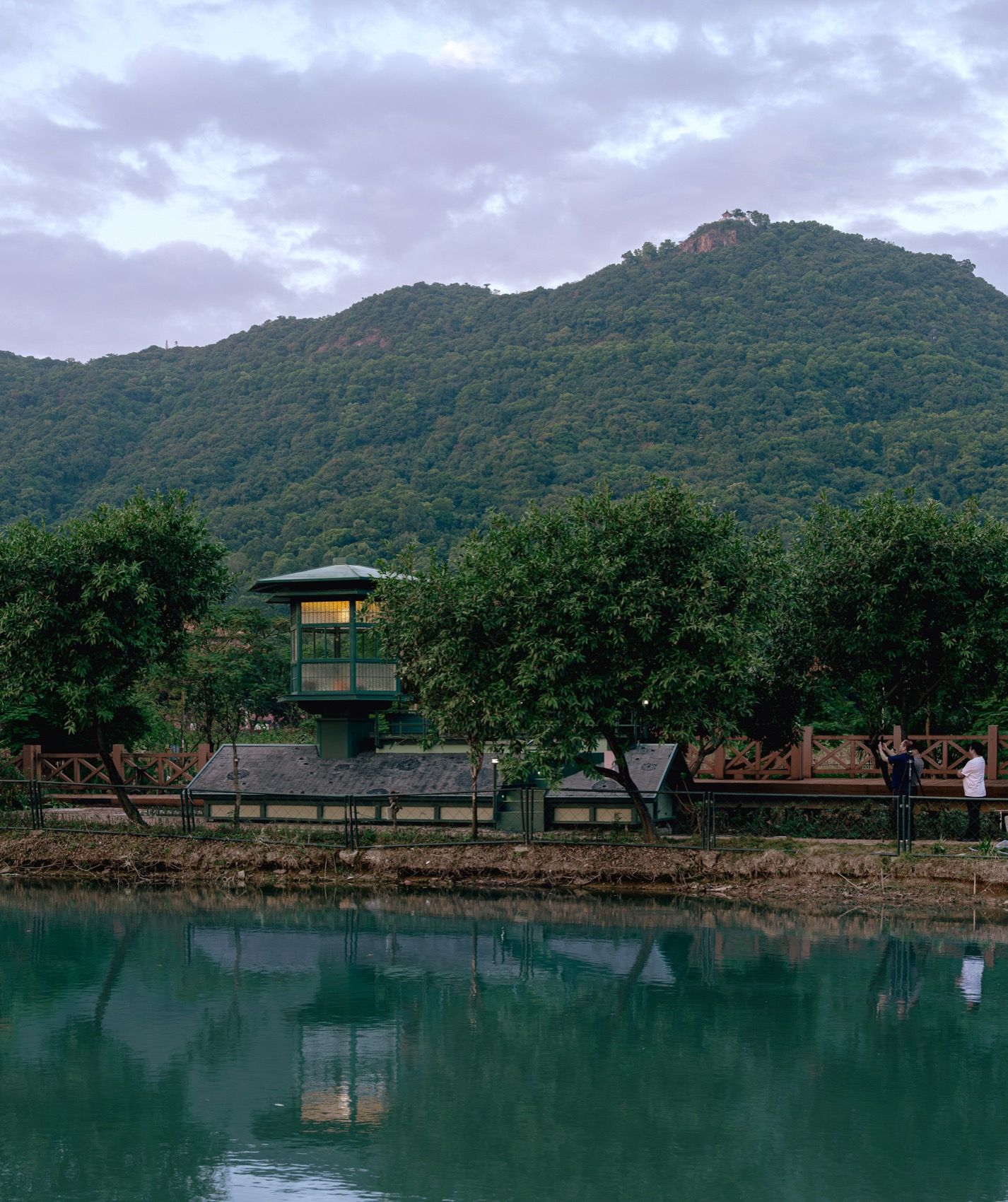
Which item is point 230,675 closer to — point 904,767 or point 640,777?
point 640,777

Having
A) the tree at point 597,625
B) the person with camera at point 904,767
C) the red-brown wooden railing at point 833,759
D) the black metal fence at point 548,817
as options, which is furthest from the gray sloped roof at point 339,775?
the person with camera at point 904,767

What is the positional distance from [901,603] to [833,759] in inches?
197

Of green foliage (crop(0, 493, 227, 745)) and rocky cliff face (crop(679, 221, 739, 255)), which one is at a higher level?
rocky cliff face (crop(679, 221, 739, 255))

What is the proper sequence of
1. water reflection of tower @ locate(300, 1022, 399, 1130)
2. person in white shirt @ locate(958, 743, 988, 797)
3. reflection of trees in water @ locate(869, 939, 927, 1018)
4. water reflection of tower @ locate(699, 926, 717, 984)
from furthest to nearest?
1. person in white shirt @ locate(958, 743, 988, 797)
2. water reflection of tower @ locate(699, 926, 717, 984)
3. reflection of trees in water @ locate(869, 939, 927, 1018)
4. water reflection of tower @ locate(300, 1022, 399, 1130)

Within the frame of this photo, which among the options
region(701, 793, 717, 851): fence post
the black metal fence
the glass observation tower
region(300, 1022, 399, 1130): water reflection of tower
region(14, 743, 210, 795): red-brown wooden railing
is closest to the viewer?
region(300, 1022, 399, 1130): water reflection of tower

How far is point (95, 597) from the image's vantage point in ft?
106

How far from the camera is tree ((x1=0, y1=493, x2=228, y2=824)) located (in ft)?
104

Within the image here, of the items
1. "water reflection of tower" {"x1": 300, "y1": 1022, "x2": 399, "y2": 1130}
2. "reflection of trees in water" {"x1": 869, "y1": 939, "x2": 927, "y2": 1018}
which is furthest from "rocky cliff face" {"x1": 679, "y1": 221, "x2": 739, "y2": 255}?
"water reflection of tower" {"x1": 300, "y1": 1022, "x2": 399, "y2": 1130}

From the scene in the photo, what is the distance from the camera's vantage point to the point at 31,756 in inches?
1428

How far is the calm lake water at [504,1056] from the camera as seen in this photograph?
11531 millimetres

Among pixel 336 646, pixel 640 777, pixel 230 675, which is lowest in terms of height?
pixel 640 777

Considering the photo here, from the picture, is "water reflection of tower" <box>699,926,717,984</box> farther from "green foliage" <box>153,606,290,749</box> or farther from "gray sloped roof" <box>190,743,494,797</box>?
"green foliage" <box>153,606,290,749</box>

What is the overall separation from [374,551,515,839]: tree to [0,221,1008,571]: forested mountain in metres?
48.1

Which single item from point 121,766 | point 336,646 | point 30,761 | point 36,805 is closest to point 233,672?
point 121,766
